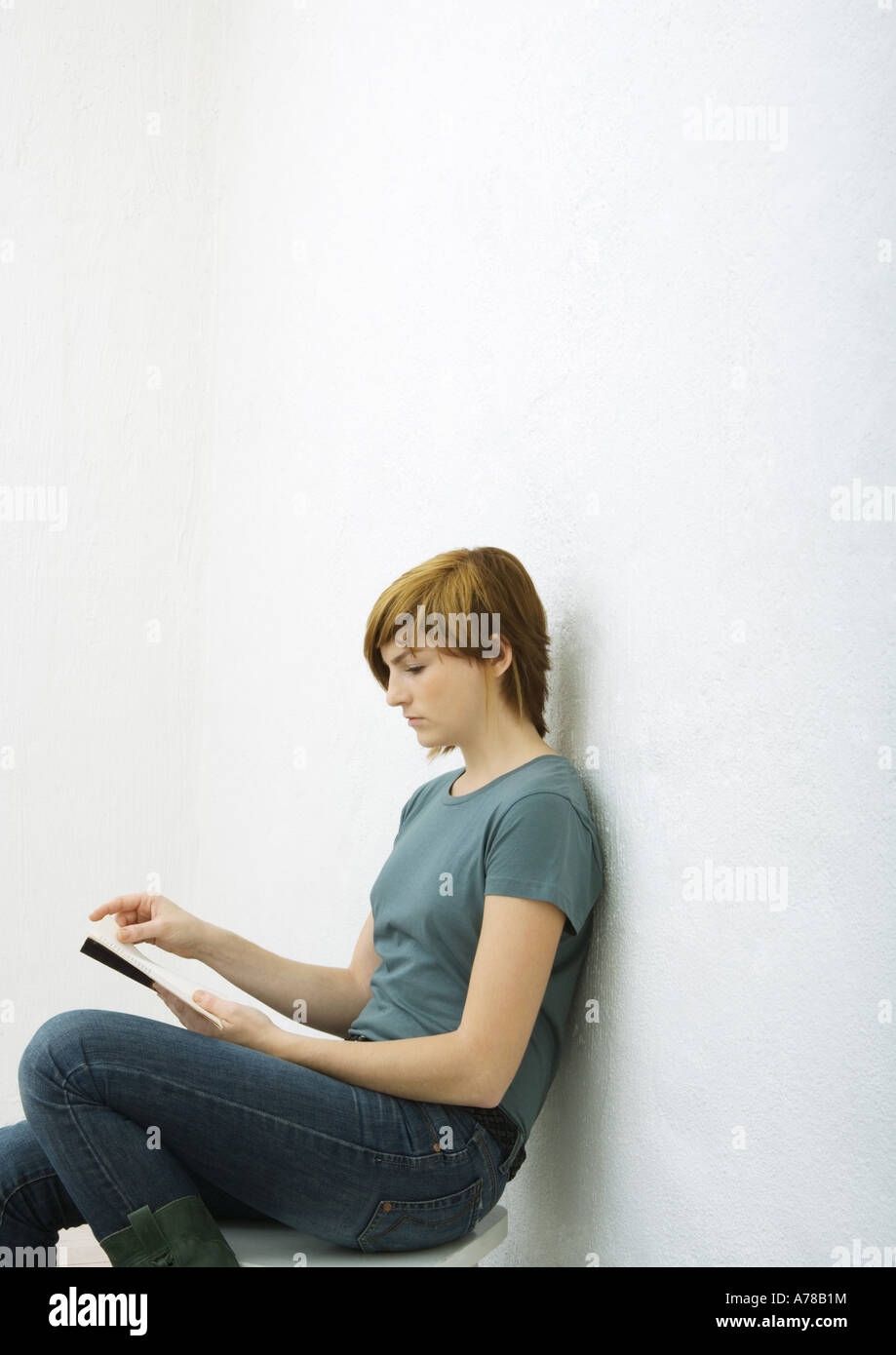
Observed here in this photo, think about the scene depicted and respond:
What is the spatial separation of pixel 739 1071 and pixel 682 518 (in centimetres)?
48

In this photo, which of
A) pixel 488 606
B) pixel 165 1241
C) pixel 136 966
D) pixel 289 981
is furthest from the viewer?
pixel 289 981

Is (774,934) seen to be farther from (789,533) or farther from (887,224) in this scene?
(887,224)

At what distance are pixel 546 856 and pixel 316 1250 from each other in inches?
16.5

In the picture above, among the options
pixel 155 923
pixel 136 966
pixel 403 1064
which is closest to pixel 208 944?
pixel 155 923

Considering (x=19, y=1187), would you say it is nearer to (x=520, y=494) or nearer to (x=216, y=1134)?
(x=216, y=1134)

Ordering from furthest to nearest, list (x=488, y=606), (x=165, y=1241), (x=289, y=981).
Answer: (x=289, y=981)
(x=488, y=606)
(x=165, y=1241)

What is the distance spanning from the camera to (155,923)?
1.33 meters

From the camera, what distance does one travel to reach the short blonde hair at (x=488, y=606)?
1.28 m

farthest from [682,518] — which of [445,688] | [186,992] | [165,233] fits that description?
[165,233]

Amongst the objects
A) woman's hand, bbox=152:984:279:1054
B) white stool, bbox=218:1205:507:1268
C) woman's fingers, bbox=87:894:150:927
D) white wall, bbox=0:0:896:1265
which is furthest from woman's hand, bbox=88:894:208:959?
white wall, bbox=0:0:896:1265

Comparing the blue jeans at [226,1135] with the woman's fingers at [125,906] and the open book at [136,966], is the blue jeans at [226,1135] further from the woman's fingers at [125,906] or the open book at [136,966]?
the woman's fingers at [125,906]

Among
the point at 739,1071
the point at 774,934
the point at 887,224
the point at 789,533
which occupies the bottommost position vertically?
the point at 739,1071

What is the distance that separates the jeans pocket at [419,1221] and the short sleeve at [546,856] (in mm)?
269
